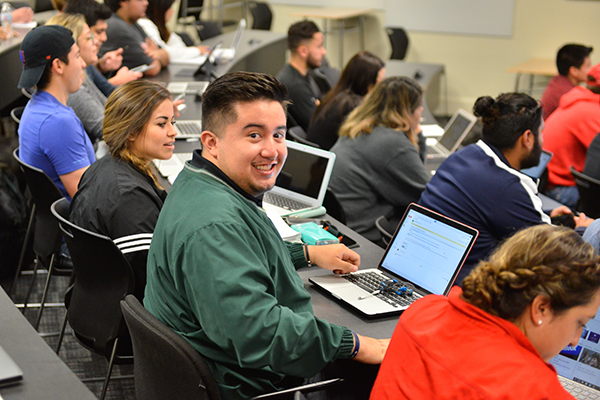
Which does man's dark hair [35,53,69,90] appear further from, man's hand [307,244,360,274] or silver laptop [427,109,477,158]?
silver laptop [427,109,477,158]

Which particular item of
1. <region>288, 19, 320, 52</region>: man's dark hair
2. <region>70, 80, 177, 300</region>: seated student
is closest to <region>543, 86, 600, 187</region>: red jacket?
<region>288, 19, 320, 52</region>: man's dark hair

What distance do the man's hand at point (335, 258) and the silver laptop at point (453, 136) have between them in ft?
6.41

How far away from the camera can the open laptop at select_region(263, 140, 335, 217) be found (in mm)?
2594

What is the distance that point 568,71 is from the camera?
507 centimetres

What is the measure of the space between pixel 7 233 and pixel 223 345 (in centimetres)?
229

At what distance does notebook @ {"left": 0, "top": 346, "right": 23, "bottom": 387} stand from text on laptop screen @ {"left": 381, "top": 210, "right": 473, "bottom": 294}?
1.10m

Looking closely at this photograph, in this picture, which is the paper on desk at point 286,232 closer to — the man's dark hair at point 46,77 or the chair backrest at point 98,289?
the chair backrest at point 98,289

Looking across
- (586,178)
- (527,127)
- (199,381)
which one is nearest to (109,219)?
(199,381)

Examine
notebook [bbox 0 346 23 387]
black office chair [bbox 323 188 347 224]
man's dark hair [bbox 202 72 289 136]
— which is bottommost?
black office chair [bbox 323 188 347 224]

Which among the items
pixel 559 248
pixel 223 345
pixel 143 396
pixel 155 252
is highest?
pixel 559 248

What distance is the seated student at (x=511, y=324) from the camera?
42.8 inches

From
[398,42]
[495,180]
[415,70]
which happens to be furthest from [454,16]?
[495,180]

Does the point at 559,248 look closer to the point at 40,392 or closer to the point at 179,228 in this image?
the point at 179,228

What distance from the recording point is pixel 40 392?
123cm
